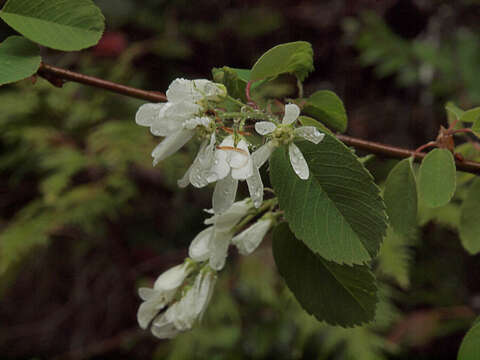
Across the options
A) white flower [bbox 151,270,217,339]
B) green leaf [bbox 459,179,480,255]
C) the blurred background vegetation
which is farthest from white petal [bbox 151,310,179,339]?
the blurred background vegetation

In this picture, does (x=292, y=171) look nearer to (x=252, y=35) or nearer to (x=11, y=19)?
(x=11, y=19)

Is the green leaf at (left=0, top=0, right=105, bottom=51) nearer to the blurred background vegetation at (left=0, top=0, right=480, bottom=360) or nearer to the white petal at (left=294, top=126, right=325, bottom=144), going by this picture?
the white petal at (left=294, top=126, right=325, bottom=144)

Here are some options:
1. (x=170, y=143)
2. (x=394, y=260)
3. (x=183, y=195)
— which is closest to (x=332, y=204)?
(x=170, y=143)

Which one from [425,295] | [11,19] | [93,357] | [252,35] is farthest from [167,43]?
[11,19]

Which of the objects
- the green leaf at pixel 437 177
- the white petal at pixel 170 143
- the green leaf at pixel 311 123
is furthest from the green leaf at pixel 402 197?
the white petal at pixel 170 143

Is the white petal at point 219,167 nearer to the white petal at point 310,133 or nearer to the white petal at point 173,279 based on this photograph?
the white petal at point 310,133
